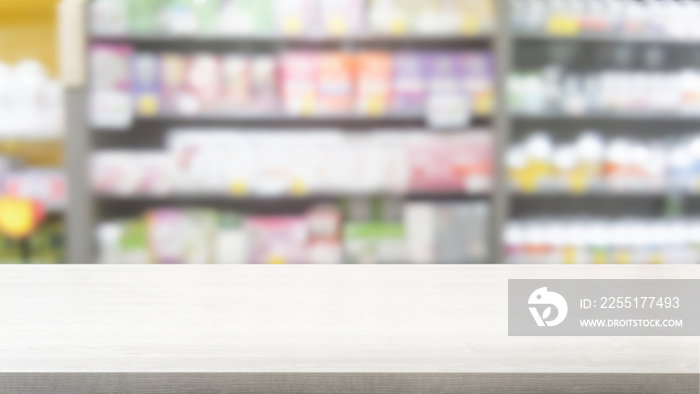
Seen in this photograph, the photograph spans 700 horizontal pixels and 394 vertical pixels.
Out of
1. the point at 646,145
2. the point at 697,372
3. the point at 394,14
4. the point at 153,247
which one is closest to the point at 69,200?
the point at 153,247

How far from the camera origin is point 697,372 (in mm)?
1257

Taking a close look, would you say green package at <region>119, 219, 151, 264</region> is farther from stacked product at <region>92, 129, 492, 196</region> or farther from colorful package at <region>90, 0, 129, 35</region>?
colorful package at <region>90, 0, 129, 35</region>

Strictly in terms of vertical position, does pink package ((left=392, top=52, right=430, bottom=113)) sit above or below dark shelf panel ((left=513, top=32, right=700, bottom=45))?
below

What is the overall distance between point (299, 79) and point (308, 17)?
0.88 ft

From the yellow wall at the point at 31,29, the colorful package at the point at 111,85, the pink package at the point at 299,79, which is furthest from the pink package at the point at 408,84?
the yellow wall at the point at 31,29

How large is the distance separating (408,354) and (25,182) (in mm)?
1443

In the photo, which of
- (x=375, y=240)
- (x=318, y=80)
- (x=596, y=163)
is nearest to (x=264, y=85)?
(x=318, y=80)

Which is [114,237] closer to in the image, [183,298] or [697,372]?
[183,298]

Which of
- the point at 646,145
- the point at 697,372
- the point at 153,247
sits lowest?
the point at 697,372

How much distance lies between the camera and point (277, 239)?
7.15ft

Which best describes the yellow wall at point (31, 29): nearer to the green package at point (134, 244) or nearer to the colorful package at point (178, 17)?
the colorful package at point (178, 17)

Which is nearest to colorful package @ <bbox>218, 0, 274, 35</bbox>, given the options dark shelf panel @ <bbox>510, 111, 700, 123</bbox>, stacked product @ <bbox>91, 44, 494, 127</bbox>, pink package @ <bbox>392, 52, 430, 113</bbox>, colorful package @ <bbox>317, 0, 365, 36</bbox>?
stacked product @ <bbox>91, 44, 494, 127</bbox>

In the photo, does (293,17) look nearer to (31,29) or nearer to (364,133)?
(364,133)

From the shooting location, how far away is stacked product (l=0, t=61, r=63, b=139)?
1974 mm
